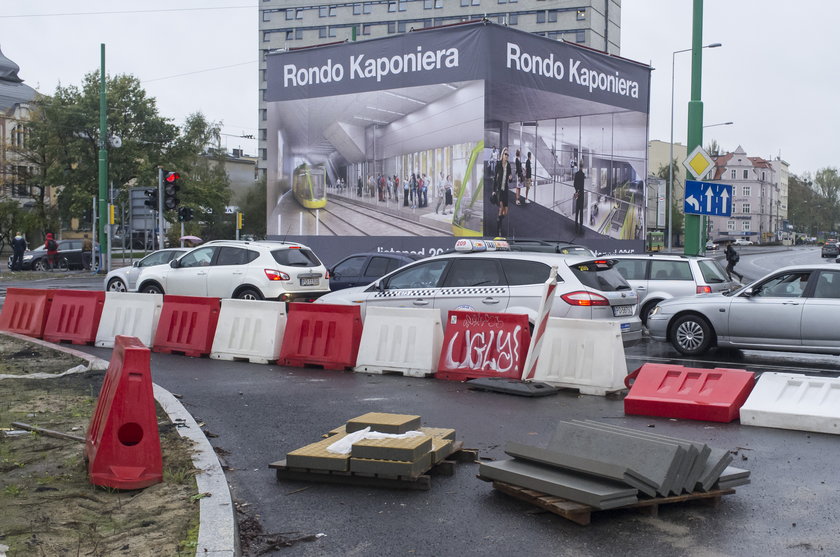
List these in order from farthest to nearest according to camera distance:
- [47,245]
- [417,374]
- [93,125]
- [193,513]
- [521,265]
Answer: [93,125], [47,245], [521,265], [417,374], [193,513]

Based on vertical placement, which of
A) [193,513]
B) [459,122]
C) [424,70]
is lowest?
[193,513]

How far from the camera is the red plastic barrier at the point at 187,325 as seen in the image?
41.9ft

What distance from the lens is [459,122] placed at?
Result: 28.0 meters

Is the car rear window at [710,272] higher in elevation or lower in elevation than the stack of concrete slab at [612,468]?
higher

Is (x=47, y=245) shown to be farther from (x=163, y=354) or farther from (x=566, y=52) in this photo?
(x=163, y=354)

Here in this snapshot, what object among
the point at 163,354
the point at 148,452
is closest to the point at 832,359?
the point at 163,354

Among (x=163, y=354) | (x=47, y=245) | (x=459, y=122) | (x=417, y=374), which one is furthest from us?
(x=47, y=245)

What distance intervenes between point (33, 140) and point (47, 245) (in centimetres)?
2152

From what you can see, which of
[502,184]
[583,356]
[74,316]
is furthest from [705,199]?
[74,316]

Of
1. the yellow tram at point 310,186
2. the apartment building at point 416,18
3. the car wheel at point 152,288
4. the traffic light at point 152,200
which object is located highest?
the apartment building at point 416,18

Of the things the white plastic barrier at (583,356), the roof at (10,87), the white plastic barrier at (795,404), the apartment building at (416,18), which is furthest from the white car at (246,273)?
the apartment building at (416,18)

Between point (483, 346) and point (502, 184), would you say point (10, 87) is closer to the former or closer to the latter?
point (483, 346)

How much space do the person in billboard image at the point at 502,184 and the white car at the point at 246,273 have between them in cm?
1069

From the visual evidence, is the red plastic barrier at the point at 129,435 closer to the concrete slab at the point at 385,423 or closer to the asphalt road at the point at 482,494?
the asphalt road at the point at 482,494
